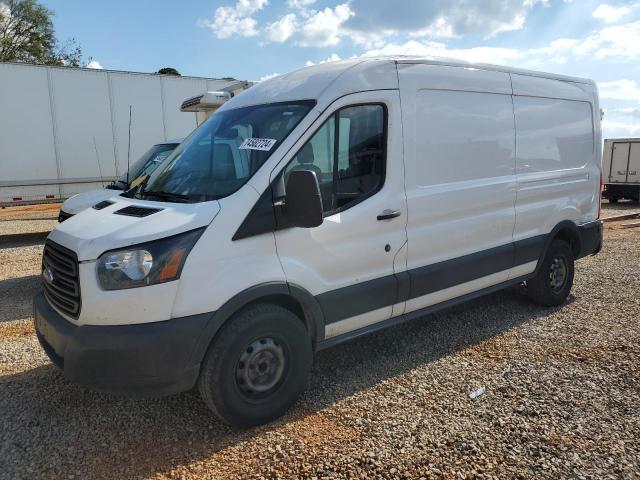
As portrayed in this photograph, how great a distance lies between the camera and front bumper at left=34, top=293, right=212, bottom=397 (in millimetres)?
2844

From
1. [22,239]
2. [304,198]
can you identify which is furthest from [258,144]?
[22,239]

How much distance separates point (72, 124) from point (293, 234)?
9.69 metres

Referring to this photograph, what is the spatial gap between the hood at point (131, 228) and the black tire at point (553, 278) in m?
3.95

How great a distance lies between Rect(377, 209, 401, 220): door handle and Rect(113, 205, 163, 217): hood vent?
5.19 ft

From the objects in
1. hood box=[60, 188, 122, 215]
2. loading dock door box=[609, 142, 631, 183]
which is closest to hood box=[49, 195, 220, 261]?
hood box=[60, 188, 122, 215]

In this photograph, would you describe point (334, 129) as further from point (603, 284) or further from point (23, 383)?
point (603, 284)

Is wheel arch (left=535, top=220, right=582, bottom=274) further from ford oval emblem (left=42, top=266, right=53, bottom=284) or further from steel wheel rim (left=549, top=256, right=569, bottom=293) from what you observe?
ford oval emblem (left=42, top=266, right=53, bottom=284)

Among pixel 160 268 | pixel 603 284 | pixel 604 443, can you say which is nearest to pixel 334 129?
pixel 160 268

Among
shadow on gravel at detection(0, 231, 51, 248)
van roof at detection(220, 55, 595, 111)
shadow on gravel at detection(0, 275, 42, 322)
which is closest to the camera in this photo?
van roof at detection(220, 55, 595, 111)

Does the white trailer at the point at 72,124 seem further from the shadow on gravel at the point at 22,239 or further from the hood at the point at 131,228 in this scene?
the hood at the point at 131,228

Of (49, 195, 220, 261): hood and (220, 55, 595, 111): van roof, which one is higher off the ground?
(220, 55, 595, 111): van roof

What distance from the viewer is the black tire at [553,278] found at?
5.50 metres

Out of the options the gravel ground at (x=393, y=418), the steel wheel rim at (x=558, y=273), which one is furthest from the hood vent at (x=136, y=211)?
the steel wheel rim at (x=558, y=273)

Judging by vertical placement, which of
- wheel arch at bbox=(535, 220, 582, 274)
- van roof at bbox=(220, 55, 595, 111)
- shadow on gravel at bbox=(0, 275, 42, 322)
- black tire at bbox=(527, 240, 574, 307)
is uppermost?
van roof at bbox=(220, 55, 595, 111)
